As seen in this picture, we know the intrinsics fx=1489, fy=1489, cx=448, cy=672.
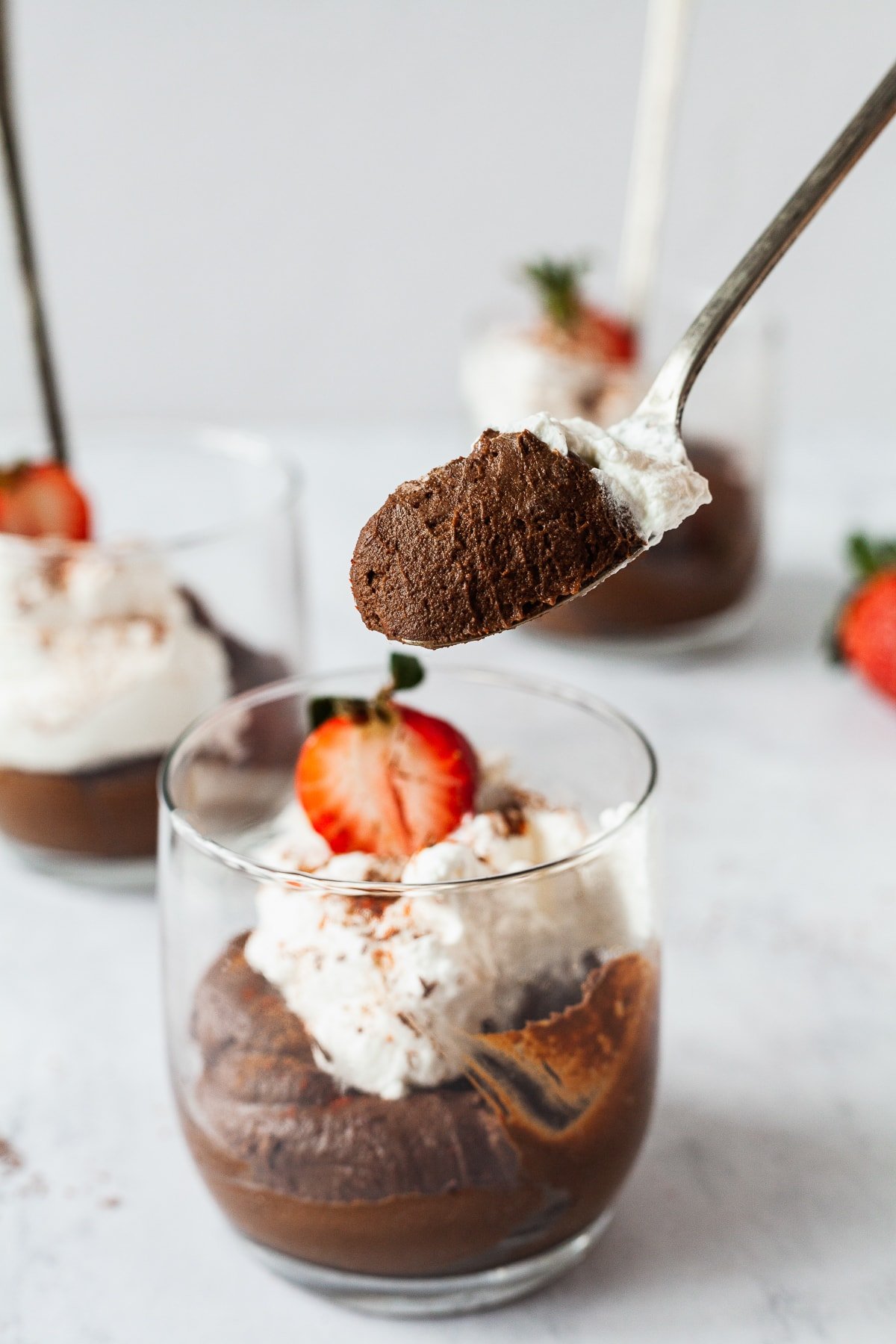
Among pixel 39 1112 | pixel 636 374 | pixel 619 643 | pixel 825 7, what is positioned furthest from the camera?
pixel 825 7

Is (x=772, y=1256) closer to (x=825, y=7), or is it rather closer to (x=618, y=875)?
(x=618, y=875)

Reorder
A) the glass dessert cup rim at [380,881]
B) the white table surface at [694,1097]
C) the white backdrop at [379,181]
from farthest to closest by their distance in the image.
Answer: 1. the white backdrop at [379,181]
2. the white table surface at [694,1097]
3. the glass dessert cup rim at [380,881]

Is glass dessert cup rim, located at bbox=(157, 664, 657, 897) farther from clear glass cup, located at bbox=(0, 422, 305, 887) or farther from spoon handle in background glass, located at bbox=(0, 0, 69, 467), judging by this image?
spoon handle in background glass, located at bbox=(0, 0, 69, 467)

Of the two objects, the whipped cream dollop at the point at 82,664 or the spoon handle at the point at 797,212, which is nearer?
the spoon handle at the point at 797,212

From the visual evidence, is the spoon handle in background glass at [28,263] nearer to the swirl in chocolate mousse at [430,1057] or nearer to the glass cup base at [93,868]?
the glass cup base at [93,868]

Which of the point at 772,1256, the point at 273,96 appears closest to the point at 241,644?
the point at 772,1256

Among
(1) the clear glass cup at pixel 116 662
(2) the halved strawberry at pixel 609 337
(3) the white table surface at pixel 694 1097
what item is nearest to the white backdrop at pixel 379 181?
(2) the halved strawberry at pixel 609 337
